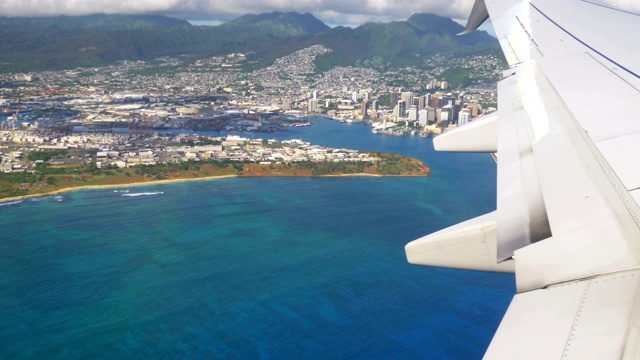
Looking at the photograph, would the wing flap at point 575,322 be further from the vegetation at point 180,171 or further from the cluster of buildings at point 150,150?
the cluster of buildings at point 150,150

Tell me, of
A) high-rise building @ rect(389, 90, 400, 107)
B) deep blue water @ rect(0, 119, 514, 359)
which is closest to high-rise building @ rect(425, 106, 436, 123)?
high-rise building @ rect(389, 90, 400, 107)

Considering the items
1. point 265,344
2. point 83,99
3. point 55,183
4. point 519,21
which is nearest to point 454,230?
point 519,21

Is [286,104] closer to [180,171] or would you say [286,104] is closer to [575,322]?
[180,171]

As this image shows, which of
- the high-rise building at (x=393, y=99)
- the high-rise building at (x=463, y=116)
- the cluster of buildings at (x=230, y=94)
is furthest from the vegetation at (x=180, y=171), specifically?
the high-rise building at (x=393, y=99)

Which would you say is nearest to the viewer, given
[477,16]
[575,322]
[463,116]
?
[575,322]

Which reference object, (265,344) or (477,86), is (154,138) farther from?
(477,86)

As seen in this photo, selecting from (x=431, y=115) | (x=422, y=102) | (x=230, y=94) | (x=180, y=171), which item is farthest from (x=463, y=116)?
(x=230, y=94)
